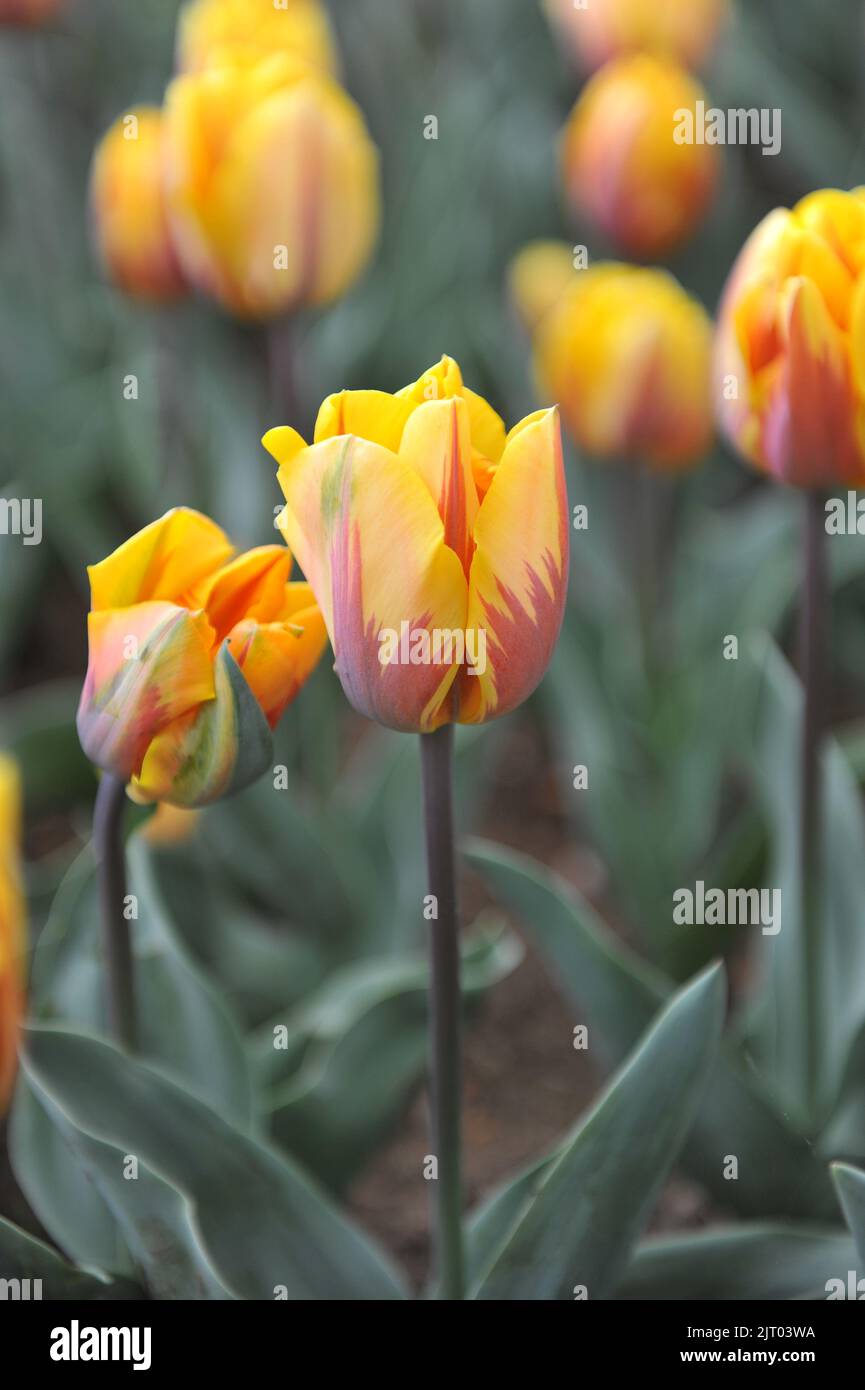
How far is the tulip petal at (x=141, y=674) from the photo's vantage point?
23.4 inches

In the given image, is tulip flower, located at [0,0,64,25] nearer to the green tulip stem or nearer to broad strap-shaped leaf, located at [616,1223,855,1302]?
the green tulip stem

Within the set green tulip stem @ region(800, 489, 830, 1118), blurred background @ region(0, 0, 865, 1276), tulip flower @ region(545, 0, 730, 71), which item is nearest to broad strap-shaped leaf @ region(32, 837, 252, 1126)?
blurred background @ region(0, 0, 865, 1276)

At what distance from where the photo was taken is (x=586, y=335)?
113cm

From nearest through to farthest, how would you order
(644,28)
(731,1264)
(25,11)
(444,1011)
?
1. (444,1011)
2. (731,1264)
3. (644,28)
4. (25,11)

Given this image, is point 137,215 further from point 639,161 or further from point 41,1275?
point 41,1275

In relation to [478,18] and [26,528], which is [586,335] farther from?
[478,18]

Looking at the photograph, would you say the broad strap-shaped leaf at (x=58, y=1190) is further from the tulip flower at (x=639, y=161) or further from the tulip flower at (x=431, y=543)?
the tulip flower at (x=639, y=161)

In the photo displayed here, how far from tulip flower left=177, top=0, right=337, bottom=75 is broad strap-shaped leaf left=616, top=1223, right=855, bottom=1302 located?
869 millimetres

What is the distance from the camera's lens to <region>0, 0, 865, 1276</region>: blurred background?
3.33 feet

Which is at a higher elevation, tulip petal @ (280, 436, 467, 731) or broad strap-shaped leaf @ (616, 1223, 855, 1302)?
tulip petal @ (280, 436, 467, 731)

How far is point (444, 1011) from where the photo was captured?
2.18ft

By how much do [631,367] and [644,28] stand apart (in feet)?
1.61

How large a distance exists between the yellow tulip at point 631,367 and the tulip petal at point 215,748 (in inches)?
23.3

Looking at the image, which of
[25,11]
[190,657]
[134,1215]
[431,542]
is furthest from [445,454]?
[25,11]
